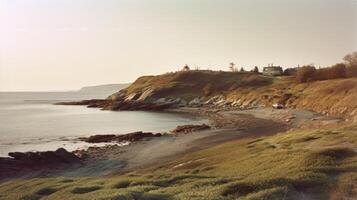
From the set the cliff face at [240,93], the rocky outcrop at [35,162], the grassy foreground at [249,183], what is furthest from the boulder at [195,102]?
the grassy foreground at [249,183]

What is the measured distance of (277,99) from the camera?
93.9 meters

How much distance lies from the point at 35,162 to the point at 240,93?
93113 millimetres

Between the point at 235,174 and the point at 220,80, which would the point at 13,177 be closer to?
the point at 235,174

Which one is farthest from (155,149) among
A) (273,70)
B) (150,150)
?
(273,70)

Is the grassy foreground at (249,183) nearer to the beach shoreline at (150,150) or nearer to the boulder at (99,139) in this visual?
the beach shoreline at (150,150)

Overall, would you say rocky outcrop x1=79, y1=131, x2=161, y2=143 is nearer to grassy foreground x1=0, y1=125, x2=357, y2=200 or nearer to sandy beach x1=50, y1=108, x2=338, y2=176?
sandy beach x1=50, y1=108, x2=338, y2=176

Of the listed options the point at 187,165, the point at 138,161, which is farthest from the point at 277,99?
the point at 187,165

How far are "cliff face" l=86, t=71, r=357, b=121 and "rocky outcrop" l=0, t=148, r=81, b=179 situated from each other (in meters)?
34.5

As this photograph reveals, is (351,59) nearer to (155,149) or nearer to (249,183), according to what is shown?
(155,149)

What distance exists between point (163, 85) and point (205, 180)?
14408 cm

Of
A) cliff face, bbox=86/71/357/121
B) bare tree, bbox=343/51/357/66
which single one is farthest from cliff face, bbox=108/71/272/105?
bare tree, bbox=343/51/357/66

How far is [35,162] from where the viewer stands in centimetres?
3656

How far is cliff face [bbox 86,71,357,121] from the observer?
234 feet

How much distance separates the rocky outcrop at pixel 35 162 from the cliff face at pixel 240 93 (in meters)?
34.5
